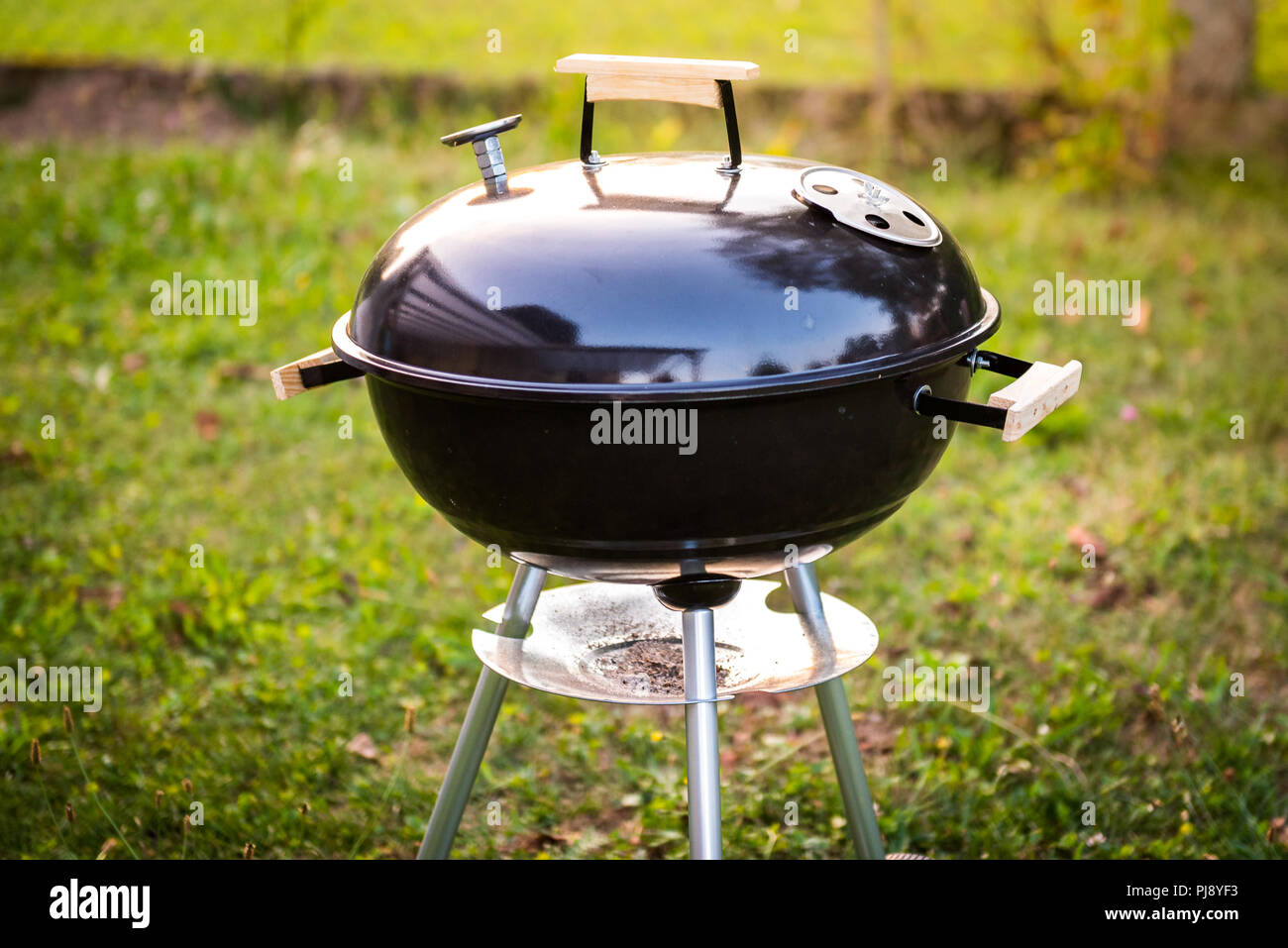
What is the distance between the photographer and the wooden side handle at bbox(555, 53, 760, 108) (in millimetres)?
1957

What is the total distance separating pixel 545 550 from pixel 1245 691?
7.20ft

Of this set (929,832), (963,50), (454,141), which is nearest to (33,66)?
(963,50)

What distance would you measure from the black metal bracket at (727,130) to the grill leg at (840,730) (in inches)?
28.5

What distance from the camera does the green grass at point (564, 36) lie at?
747 cm

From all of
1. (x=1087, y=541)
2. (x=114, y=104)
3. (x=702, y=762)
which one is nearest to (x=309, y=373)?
(x=702, y=762)

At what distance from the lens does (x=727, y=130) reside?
6.48 ft

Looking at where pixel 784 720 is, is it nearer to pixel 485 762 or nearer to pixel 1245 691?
pixel 485 762

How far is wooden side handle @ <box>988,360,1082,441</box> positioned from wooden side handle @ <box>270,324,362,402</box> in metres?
1.05

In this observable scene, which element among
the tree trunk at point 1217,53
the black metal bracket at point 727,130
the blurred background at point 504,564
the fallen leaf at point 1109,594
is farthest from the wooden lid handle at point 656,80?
the tree trunk at point 1217,53

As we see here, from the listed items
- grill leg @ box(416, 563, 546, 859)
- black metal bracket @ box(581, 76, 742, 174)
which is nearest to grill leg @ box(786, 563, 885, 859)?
grill leg @ box(416, 563, 546, 859)

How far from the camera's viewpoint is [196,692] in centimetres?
318

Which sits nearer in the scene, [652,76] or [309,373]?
[652,76]

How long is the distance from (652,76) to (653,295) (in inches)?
20.2

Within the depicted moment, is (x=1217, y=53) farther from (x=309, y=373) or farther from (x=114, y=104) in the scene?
(x=309, y=373)
